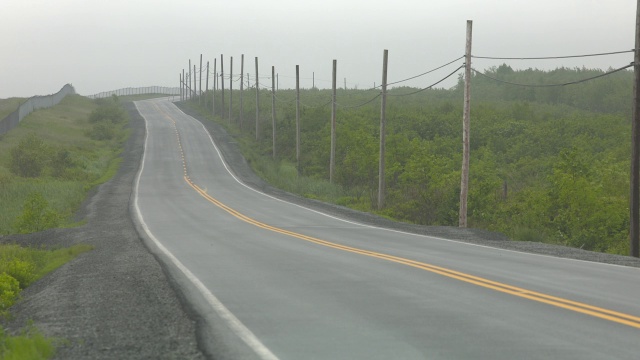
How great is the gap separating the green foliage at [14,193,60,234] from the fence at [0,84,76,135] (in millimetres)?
39299

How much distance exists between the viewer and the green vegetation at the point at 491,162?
26250 millimetres

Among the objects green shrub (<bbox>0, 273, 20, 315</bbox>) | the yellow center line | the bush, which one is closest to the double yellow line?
the yellow center line

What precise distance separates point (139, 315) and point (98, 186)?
36817 millimetres

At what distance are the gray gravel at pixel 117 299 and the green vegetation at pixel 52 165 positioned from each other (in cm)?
487

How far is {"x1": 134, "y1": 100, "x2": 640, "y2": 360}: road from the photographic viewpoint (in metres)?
7.49

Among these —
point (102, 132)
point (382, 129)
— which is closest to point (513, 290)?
point (382, 129)

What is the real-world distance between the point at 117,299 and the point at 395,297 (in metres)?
3.69

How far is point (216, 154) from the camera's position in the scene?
214 ft

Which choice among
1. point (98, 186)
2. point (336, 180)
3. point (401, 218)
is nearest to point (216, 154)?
point (336, 180)

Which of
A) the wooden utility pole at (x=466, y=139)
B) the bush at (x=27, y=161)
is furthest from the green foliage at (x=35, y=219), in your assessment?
the bush at (x=27, y=161)

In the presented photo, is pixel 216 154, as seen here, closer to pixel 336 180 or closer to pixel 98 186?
pixel 336 180

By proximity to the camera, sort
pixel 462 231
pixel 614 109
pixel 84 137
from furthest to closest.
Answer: pixel 614 109 → pixel 84 137 → pixel 462 231

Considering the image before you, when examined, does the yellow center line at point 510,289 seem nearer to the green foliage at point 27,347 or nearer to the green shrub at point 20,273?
the green foliage at point 27,347

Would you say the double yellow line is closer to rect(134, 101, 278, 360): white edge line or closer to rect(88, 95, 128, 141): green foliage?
rect(134, 101, 278, 360): white edge line
